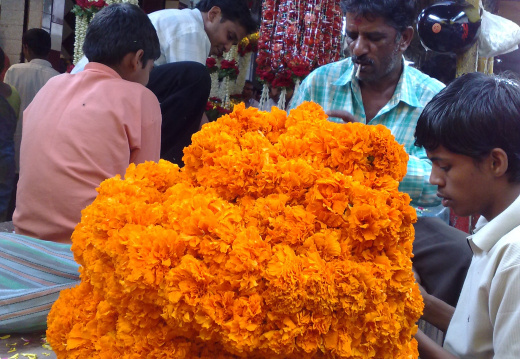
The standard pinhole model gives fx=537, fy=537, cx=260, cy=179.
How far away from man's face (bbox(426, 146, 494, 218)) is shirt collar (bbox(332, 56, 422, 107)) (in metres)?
0.71

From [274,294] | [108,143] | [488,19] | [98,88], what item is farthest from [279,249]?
[488,19]

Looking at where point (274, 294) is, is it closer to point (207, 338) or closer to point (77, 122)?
point (207, 338)

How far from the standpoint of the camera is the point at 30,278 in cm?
187

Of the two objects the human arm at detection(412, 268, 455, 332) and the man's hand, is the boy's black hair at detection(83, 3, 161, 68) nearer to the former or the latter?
the man's hand

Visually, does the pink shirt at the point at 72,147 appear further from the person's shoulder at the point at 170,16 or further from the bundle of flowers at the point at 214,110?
the bundle of flowers at the point at 214,110

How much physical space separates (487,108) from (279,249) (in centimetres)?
83

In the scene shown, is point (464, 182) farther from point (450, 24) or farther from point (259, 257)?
point (450, 24)

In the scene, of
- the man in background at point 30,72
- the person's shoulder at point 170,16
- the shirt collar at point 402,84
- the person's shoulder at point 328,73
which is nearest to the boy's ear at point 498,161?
the shirt collar at point 402,84

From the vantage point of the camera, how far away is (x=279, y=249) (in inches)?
43.3

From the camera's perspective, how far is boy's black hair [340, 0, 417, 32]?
226cm

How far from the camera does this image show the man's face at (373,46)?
2.30 m

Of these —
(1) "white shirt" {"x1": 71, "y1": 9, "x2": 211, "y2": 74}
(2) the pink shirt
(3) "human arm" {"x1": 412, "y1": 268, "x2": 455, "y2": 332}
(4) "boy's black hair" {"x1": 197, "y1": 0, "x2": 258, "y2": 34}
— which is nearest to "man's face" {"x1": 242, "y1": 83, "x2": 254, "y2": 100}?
(4) "boy's black hair" {"x1": 197, "y1": 0, "x2": 258, "y2": 34}

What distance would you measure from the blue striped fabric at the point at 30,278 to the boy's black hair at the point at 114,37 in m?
0.84

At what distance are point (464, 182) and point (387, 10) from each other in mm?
1006
